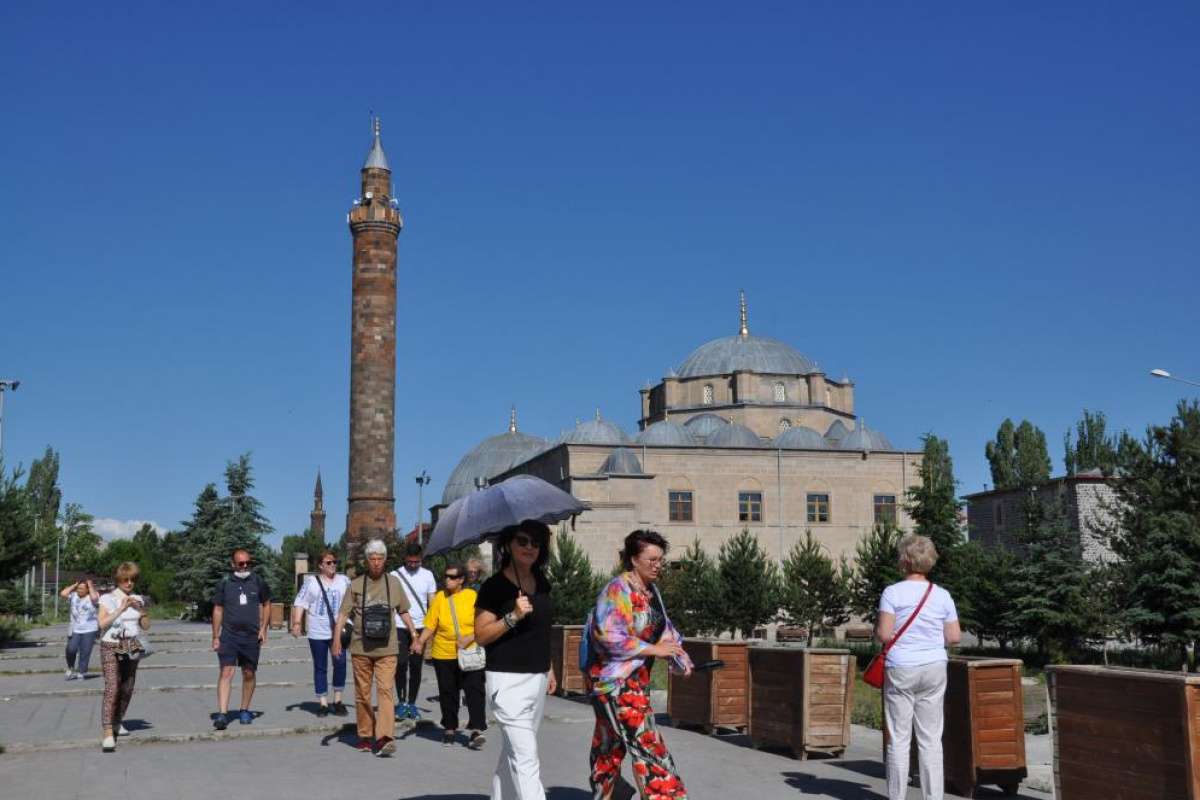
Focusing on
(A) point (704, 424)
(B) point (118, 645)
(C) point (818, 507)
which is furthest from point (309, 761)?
(A) point (704, 424)

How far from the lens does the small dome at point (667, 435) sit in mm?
52972

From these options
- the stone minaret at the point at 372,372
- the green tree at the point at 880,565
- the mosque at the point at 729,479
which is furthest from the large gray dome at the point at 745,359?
the green tree at the point at 880,565

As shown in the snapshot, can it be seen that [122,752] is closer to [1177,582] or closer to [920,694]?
[920,694]

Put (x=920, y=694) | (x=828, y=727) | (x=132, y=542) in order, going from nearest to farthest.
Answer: (x=920, y=694), (x=828, y=727), (x=132, y=542)

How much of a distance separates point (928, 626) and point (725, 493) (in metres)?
44.3

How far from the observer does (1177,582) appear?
2345 centimetres

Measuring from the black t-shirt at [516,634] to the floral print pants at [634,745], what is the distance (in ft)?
1.28

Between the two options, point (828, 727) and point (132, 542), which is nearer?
point (828, 727)

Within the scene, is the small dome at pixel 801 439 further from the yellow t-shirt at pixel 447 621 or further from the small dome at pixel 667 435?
the yellow t-shirt at pixel 447 621

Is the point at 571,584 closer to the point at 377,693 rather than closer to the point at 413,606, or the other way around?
the point at 413,606

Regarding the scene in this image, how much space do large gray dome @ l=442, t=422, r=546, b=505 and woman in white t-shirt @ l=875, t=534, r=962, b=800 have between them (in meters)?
65.2

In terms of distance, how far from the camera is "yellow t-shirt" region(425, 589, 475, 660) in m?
10.5

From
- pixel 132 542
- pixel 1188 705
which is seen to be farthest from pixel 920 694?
pixel 132 542

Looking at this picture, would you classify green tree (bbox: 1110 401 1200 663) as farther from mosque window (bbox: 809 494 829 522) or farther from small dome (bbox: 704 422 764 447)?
small dome (bbox: 704 422 764 447)
